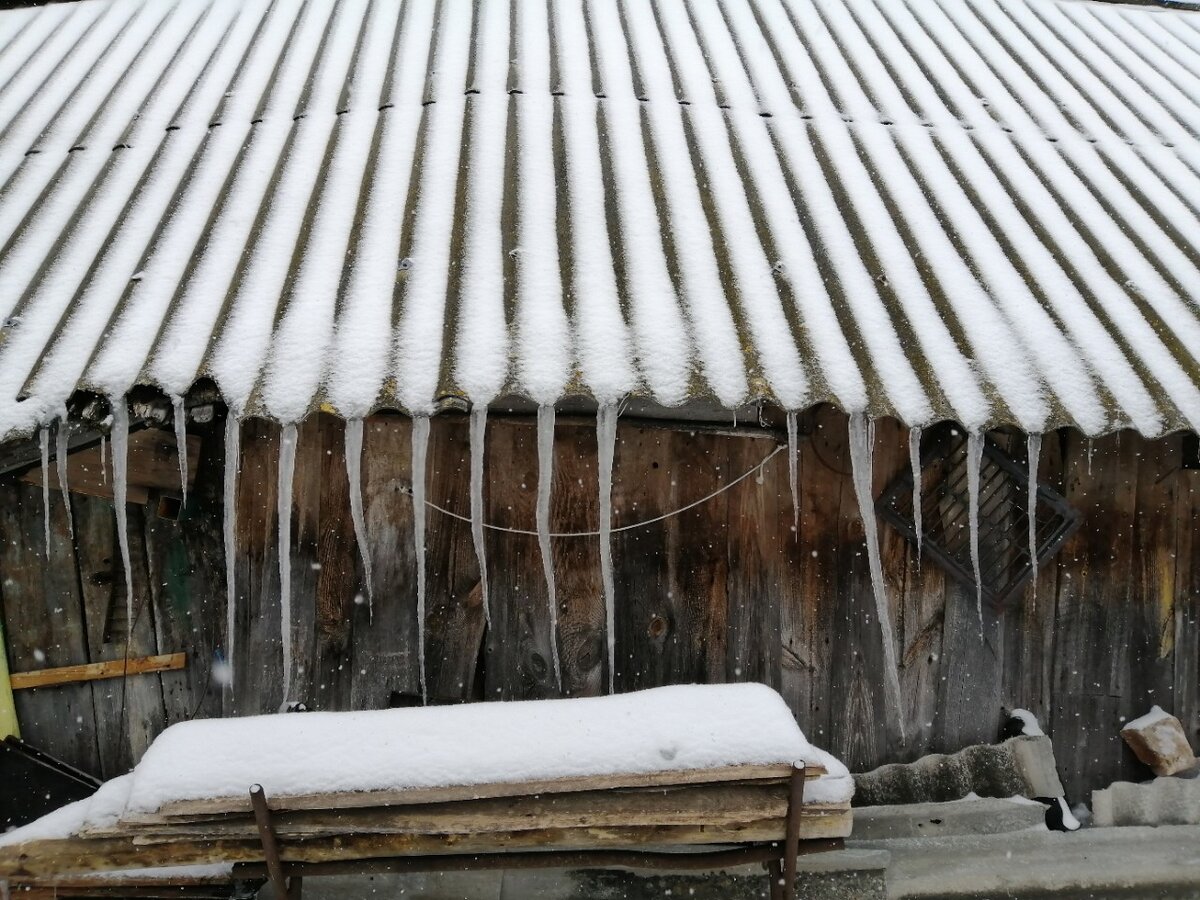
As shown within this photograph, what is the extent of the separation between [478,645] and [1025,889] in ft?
7.96

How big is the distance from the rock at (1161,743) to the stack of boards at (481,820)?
1.81 meters

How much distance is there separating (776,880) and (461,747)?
1156mm

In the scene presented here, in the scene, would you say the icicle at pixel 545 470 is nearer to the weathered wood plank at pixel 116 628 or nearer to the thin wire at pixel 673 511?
the thin wire at pixel 673 511

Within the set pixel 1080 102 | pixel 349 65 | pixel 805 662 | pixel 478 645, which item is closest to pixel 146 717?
pixel 478 645

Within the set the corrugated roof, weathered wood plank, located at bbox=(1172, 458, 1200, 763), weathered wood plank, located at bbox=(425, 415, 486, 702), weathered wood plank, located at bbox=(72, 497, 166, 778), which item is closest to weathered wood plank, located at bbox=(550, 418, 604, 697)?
weathered wood plank, located at bbox=(425, 415, 486, 702)

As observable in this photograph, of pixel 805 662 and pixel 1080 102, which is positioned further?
pixel 1080 102

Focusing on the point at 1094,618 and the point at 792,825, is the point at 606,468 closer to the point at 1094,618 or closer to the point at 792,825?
the point at 792,825

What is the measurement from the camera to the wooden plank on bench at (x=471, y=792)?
2.42 metres

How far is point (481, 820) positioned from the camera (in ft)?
8.18

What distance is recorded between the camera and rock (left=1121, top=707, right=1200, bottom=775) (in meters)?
3.40

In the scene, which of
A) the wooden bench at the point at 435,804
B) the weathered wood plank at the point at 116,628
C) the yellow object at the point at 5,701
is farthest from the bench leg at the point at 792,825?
the yellow object at the point at 5,701

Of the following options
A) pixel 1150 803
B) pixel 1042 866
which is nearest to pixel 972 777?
pixel 1042 866

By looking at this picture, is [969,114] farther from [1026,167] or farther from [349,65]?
[349,65]

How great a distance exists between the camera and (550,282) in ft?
9.33
